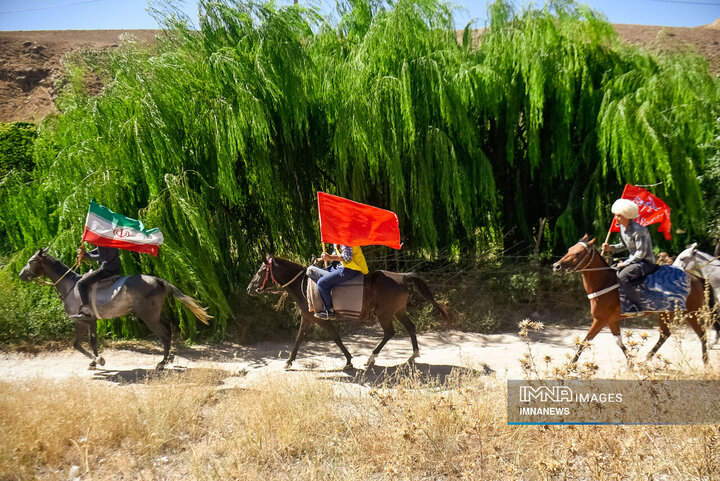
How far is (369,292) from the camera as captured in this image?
7559 millimetres

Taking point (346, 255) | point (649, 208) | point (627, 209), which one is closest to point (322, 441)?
point (346, 255)

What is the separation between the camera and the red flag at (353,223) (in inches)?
282

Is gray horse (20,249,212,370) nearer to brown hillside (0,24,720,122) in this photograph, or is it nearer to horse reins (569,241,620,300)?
horse reins (569,241,620,300)

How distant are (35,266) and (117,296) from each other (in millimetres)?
1413

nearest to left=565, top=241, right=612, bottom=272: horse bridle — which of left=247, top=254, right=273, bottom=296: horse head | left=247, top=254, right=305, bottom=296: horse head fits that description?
left=247, top=254, right=305, bottom=296: horse head

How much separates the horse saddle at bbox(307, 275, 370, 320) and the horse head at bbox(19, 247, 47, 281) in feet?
13.5

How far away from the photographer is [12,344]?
29.4ft

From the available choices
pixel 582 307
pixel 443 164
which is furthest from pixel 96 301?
pixel 582 307

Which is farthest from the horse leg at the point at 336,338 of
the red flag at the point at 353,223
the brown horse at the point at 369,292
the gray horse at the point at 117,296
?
the gray horse at the point at 117,296

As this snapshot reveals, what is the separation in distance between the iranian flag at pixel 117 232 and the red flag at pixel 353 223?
2577mm

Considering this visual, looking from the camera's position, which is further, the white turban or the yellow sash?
the yellow sash

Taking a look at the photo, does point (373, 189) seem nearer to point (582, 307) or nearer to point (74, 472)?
point (582, 307)

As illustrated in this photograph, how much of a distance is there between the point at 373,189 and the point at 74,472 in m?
6.88

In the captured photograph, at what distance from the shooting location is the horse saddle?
7.43 metres
